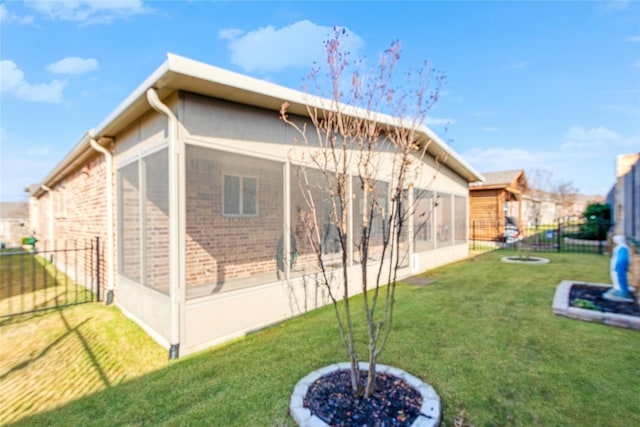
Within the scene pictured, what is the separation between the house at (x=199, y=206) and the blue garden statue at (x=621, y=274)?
4.21 metres

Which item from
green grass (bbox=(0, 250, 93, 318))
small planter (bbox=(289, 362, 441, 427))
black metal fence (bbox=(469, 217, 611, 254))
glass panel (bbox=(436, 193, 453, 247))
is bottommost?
green grass (bbox=(0, 250, 93, 318))

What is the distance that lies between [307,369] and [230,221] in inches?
140

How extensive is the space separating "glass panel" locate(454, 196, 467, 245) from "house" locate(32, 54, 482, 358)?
23.3 feet

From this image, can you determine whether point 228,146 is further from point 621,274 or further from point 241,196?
point 621,274

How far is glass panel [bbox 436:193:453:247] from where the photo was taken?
10914 millimetres

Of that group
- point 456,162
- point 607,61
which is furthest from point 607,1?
point 456,162

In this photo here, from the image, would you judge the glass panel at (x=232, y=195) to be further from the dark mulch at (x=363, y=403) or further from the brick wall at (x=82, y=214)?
the dark mulch at (x=363, y=403)

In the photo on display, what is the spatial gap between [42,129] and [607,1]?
1514 centimetres

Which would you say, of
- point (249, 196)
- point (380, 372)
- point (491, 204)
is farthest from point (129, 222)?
point (491, 204)

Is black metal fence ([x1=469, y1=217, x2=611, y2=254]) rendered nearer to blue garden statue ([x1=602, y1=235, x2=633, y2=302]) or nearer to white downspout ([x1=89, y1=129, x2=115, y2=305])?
blue garden statue ([x1=602, y1=235, x2=633, y2=302])

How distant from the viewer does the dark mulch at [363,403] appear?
2406 mm

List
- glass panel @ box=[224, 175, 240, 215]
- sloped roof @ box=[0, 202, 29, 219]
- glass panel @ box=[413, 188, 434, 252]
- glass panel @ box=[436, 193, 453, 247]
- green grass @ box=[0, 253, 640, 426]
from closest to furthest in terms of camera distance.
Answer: green grass @ box=[0, 253, 640, 426] → glass panel @ box=[224, 175, 240, 215] → glass panel @ box=[413, 188, 434, 252] → glass panel @ box=[436, 193, 453, 247] → sloped roof @ box=[0, 202, 29, 219]

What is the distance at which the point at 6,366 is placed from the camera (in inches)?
156

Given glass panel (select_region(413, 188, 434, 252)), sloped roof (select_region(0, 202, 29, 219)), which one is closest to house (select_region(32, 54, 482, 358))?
glass panel (select_region(413, 188, 434, 252))
